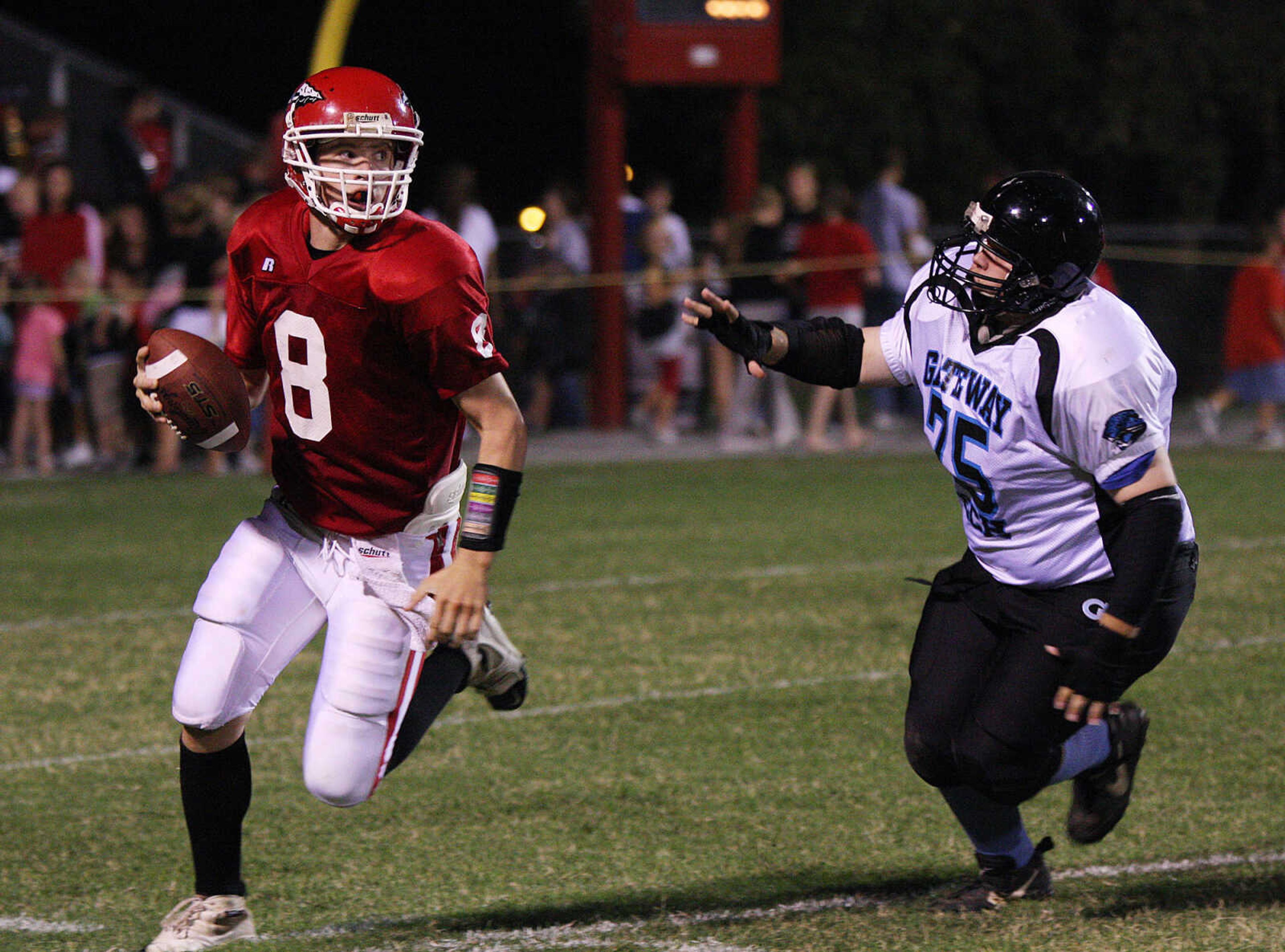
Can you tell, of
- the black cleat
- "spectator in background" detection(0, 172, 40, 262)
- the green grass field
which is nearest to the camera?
the green grass field

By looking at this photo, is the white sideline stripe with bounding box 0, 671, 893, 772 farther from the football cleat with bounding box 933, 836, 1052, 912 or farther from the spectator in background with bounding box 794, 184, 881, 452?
the spectator in background with bounding box 794, 184, 881, 452

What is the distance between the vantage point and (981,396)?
422 cm

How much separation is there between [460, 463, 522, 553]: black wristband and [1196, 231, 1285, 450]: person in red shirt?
433 inches

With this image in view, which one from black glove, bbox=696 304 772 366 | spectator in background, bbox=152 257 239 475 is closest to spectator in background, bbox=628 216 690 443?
spectator in background, bbox=152 257 239 475

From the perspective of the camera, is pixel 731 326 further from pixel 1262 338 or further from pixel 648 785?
pixel 1262 338

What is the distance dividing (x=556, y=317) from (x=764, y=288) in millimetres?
1857

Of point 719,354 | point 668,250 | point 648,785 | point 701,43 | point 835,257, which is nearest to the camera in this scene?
point 648,785

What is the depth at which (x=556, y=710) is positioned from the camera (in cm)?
641

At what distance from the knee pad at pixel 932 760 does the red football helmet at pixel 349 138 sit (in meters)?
1.67

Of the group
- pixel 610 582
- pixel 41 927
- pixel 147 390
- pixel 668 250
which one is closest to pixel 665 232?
pixel 668 250

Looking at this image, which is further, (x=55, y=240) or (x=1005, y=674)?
(x=55, y=240)

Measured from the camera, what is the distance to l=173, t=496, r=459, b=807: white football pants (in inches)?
162

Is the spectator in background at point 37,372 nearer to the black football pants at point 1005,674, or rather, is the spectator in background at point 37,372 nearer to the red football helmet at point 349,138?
the red football helmet at point 349,138

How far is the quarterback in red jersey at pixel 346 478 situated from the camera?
13.6 ft
